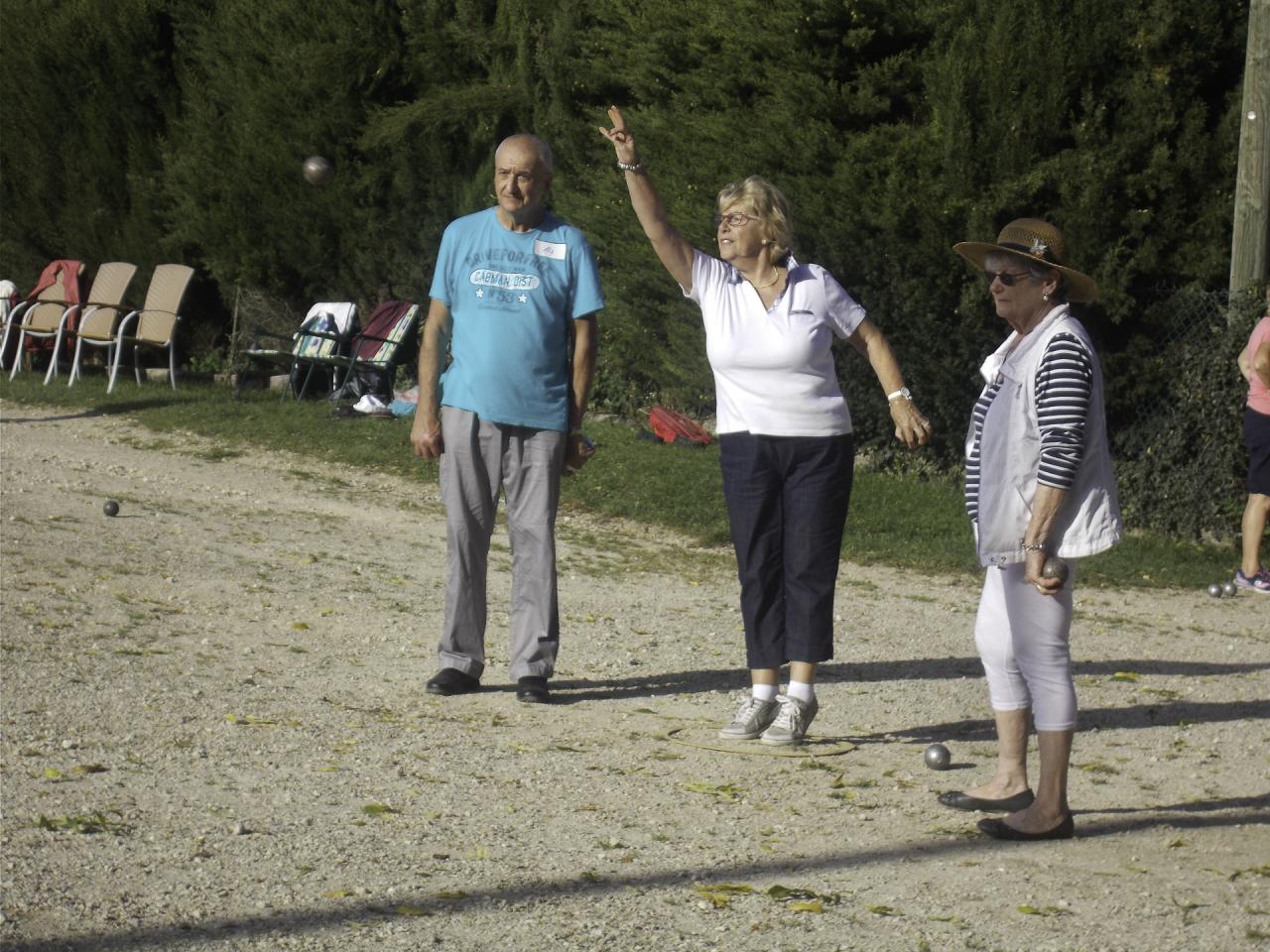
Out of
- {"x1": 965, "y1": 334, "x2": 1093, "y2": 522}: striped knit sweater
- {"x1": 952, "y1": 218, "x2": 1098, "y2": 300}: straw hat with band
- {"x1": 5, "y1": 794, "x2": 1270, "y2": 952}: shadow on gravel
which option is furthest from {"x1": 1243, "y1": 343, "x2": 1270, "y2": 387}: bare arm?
{"x1": 965, "y1": 334, "x2": 1093, "y2": 522}: striped knit sweater

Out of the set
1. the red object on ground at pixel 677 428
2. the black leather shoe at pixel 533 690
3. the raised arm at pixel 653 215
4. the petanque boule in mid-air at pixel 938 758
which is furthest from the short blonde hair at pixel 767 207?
the red object on ground at pixel 677 428

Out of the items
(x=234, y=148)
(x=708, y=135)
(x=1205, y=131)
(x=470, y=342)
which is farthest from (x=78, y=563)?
(x=234, y=148)

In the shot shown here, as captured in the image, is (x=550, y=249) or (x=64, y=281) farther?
(x=64, y=281)

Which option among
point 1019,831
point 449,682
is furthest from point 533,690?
point 1019,831

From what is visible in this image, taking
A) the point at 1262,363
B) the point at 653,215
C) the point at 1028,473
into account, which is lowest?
the point at 1028,473

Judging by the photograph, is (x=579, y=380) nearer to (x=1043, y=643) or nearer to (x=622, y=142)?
(x=622, y=142)

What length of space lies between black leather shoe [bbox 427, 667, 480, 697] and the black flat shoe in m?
2.43

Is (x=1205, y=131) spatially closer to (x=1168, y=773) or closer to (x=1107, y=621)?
(x=1107, y=621)

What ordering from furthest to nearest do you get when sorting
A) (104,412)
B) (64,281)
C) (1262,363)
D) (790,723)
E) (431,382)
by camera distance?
(64,281), (104,412), (1262,363), (431,382), (790,723)

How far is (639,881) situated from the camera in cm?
→ 476

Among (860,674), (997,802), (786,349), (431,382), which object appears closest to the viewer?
(997,802)

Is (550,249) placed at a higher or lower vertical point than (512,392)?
higher

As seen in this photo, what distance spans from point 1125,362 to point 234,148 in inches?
405

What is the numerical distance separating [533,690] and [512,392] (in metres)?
1.13
